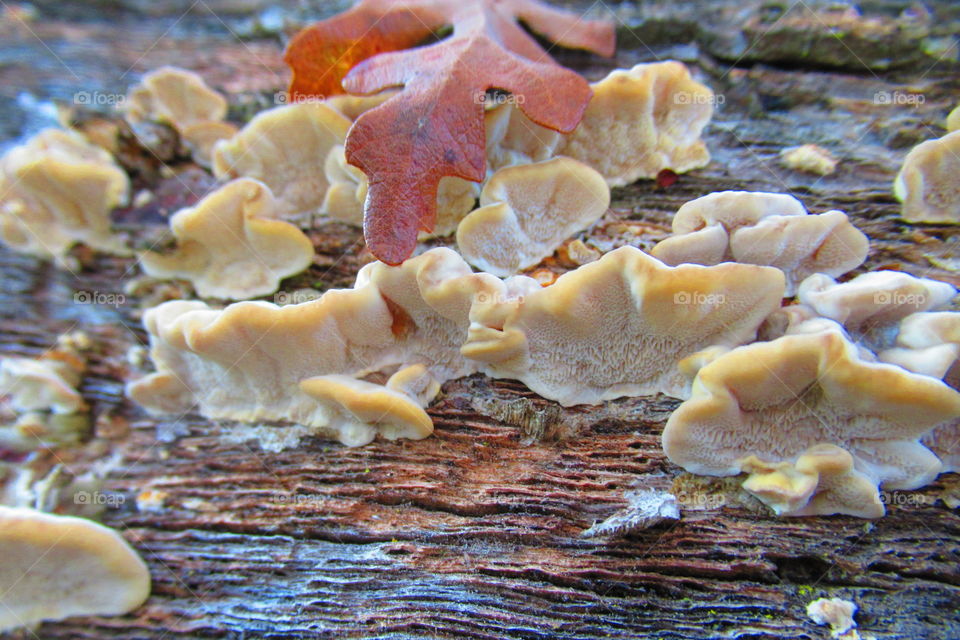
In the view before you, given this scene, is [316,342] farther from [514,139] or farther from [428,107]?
[514,139]

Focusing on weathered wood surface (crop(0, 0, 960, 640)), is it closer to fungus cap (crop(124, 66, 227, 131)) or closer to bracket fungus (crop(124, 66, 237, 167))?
bracket fungus (crop(124, 66, 237, 167))

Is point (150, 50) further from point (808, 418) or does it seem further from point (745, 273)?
point (808, 418)

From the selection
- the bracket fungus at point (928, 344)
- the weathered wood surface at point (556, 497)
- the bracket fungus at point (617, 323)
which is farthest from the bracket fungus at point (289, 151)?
the bracket fungus at point (928, 344)

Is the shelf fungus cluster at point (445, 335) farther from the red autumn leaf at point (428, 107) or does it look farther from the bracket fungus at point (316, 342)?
the red autumn leaf at point (428, 107)

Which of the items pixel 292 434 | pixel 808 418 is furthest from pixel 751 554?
pixel 292 434

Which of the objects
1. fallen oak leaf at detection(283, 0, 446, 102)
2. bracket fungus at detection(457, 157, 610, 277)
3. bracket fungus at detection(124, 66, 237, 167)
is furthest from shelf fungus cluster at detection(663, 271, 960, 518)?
bracket fungus at detection(124, 66, 237, 167)

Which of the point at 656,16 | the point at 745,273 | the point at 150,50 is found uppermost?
the point at 150,50

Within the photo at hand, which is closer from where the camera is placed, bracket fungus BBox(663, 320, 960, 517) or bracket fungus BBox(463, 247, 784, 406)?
bracket fungus BBox(663, 320, 960, 517)
